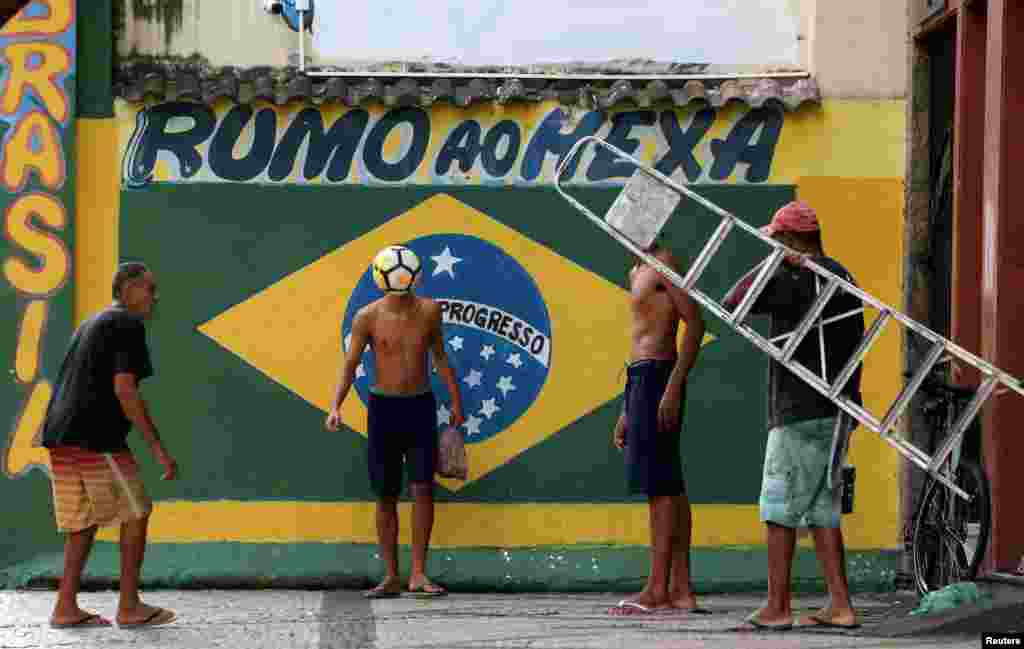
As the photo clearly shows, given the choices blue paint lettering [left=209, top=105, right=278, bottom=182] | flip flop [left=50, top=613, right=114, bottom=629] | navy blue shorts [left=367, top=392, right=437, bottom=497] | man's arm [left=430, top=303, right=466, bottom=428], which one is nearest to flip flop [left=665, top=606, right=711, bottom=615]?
navy blue shorts [left=367, top=392, right=437, bottom=497]

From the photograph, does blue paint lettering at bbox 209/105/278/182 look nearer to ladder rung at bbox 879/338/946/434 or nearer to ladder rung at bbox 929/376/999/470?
ladder rung at bbox 879/338/946/434

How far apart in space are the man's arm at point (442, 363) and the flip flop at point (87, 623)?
2.70 metres

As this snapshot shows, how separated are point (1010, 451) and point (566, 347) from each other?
3.17m

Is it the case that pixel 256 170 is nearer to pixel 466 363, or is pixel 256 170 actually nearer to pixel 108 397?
pixel 466 363

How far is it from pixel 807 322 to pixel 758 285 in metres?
0.28

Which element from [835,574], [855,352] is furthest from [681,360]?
[835,574]

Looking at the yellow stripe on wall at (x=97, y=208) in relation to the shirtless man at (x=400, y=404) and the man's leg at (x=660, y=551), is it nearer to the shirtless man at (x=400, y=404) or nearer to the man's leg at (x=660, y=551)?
the shirtless man at (x=400, y=404)

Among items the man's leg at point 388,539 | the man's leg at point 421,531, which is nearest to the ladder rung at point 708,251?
the man's leg at point 421,531

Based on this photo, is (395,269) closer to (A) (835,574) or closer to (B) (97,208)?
(B) (97,208)

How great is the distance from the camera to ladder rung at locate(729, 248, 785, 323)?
9211mm

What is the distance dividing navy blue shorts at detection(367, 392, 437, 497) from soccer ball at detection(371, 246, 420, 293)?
2.16ft

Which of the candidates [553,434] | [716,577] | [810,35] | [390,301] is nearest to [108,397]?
[390,301]

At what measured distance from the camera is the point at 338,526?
40.1 ft

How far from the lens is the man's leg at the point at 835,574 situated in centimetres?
920
